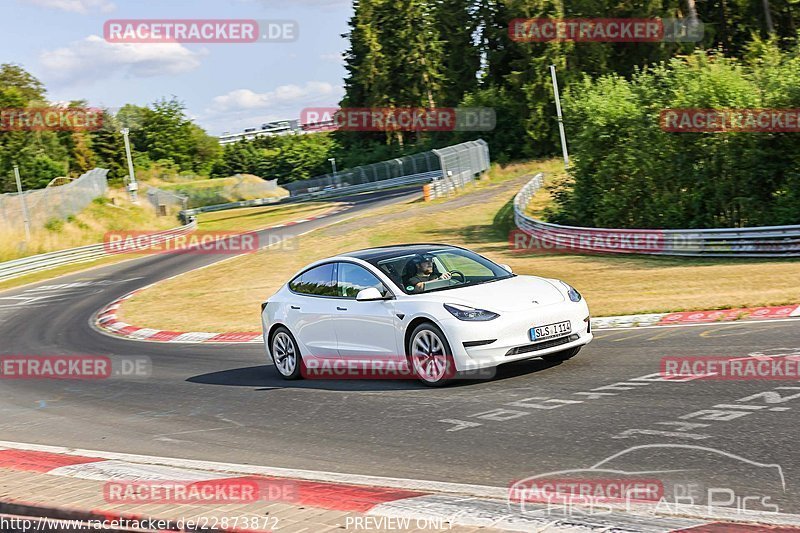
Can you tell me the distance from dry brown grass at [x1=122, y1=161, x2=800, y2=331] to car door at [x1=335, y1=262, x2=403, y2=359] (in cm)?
536

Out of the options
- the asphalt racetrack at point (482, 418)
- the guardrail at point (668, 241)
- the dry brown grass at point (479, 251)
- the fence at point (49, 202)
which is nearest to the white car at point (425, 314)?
the asphalt racetrack at point (482, 418)

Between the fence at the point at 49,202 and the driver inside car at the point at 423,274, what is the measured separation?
3848cm

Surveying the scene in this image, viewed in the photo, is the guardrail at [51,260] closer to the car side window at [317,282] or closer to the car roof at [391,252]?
the car side window at [317,282]

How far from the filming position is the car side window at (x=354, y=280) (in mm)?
11211

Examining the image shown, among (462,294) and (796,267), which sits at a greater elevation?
(462,294)

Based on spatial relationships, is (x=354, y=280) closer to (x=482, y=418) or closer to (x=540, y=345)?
(x=540, y=345)

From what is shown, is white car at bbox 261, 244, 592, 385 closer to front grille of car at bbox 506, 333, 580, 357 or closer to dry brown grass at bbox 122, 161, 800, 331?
front grille of car at bbox 506, 333, 580, 357

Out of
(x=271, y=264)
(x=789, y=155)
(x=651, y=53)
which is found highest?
(x=651, y=53)

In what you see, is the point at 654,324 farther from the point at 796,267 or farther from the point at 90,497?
the point at 90,497

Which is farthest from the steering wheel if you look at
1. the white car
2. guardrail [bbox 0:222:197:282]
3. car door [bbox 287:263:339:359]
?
guardrail [bbox 0:222:197:282]

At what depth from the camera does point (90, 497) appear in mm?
6840

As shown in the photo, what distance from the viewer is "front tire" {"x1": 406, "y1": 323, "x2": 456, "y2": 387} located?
1016cm

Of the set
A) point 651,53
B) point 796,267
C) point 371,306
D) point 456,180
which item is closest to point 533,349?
point 371,306

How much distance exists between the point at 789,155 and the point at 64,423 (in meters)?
19.2
